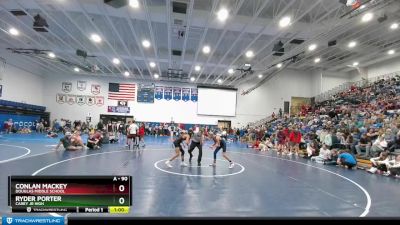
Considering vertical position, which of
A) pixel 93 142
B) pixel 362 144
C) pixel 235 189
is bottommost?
pixel 235 189

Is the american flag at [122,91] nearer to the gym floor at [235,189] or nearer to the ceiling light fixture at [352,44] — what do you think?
the ceiling light fixture at [352,44]

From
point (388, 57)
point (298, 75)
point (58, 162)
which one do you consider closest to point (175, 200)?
point (58, 162)

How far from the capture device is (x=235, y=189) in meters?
7.15

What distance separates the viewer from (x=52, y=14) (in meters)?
16.6

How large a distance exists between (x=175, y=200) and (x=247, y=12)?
43.1ft

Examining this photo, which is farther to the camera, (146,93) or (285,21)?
(146,93)

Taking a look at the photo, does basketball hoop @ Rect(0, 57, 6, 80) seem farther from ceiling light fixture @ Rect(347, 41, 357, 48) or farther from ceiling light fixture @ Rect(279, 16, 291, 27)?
ceiling light fixture @ Rect(347, 41, 357, 48)

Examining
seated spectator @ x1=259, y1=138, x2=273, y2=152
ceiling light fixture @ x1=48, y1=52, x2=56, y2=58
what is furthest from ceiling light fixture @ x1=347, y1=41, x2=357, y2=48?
ceiling light fixture @ x1=48, y1=52, x2=56, y2=58

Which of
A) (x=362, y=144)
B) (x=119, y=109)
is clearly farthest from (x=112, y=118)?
(x=362, y=144)

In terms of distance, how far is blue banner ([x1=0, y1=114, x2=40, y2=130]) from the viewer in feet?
85.2

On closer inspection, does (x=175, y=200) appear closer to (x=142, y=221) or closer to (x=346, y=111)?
(x=142, y=221)

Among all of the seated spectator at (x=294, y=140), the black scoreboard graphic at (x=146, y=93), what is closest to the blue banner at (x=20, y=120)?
the black scoreboard graphic at (x=146, y=93)
